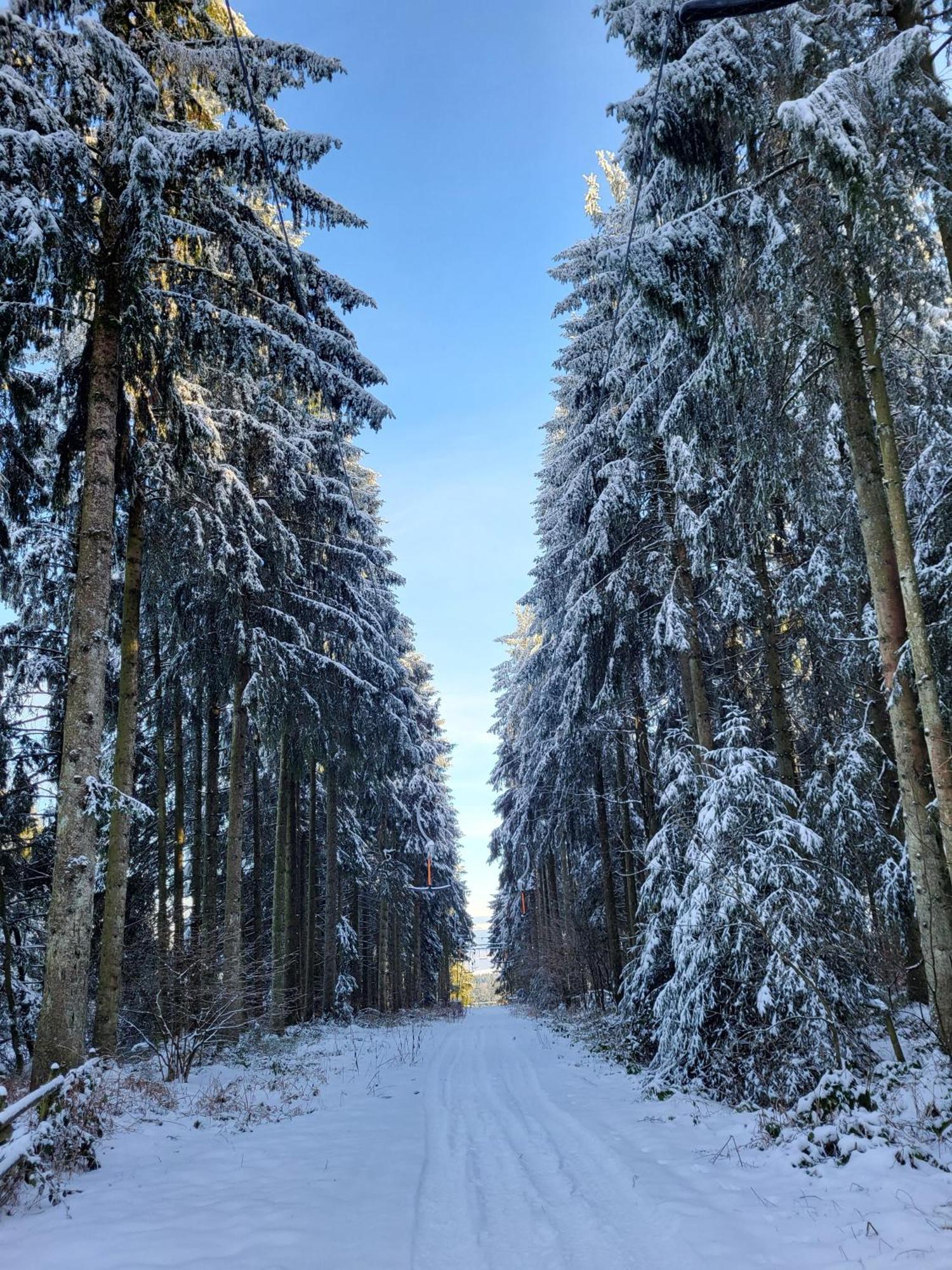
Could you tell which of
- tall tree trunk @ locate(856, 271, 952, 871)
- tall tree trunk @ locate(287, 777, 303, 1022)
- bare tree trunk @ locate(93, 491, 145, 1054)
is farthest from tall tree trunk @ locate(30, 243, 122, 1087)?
tall tree trunk @ locate(287, 777, 303, 1022)

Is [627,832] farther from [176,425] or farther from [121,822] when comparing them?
[176,425]

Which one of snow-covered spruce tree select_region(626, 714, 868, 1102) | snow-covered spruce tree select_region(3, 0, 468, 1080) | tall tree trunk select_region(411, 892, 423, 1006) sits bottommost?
tall tree trunk select_region(411, 892, 423, 1006)

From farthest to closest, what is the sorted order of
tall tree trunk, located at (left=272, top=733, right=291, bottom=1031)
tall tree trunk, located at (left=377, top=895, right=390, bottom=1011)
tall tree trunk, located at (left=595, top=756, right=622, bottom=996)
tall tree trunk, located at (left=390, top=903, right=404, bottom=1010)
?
tall tree trunk, located at (left=390, top=903, right=404, bottom=1010), tall tree trunk, located at (left=377, top=895, right=390, bottom=1011), tall tree trunk, located at (left=595, top=756, right=622, bottom=996), tall tree trunk, located at (left=272, top=733, right=291, bottom=1031)

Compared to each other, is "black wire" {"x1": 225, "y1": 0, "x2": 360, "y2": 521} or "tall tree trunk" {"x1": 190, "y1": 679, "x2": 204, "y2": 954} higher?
"black wire" {"x1": 225, "y1": 0, "x2": 360, "y2": 521}

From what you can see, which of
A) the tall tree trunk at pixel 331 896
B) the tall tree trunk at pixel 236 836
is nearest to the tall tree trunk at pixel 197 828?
the tall tree trunk at pixel 236 836

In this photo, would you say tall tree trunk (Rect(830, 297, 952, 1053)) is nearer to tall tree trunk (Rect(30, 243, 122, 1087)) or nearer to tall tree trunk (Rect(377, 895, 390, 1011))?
tall tree trunk (Rect(30, 243, 122, 1087))

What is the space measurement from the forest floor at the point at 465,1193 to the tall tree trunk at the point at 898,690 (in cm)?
204

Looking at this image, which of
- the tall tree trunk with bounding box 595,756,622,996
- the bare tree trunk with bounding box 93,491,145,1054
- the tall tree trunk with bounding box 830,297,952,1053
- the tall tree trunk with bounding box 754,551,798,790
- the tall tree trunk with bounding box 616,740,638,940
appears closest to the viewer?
the tall tree trunk with bounding box 830,297,952,1053

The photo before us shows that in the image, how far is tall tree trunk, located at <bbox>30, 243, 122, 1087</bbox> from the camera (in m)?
5.83

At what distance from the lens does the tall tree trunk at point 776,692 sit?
10.7 metres

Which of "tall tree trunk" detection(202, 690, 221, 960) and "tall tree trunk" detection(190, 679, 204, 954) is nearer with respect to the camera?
"tall tree trunk" detection(202, 690, 221, 960)

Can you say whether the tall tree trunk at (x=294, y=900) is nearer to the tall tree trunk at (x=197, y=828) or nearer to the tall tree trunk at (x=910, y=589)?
the tall tree trunk at (x=197, y=828)

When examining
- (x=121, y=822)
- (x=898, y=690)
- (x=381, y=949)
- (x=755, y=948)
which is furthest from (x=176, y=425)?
(x=381, y=949)

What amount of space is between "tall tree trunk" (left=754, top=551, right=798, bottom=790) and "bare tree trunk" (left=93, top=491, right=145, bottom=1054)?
29.4ft
